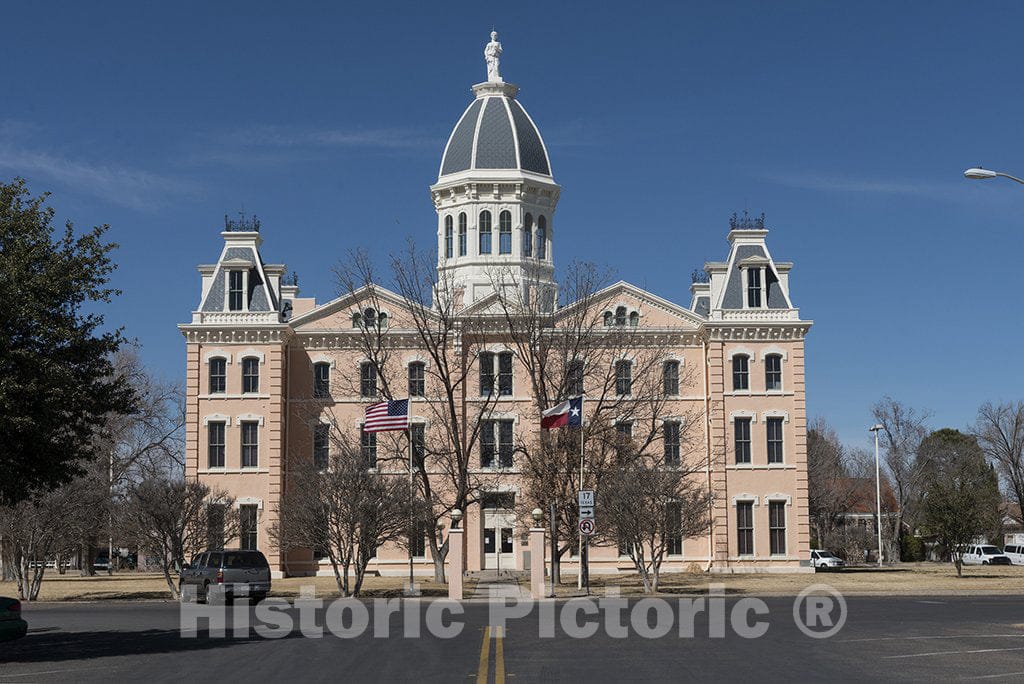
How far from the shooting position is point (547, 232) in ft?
195

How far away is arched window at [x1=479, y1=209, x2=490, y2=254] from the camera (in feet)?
191

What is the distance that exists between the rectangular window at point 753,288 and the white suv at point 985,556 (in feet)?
116

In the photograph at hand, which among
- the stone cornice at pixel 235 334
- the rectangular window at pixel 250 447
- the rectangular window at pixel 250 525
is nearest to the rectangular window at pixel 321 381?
the stone cornice at pixel 235 334

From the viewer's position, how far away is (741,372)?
5531 cm

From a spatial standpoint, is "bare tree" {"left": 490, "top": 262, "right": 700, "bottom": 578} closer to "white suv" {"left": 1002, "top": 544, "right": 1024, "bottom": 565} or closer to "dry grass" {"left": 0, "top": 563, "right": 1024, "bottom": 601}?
"dry grass" {"left": 0, "top": 563, "right": 1024, "bottom": 601}

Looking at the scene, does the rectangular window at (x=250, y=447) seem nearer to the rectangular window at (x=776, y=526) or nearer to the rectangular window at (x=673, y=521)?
the rectangular window at (x=673, y=521)

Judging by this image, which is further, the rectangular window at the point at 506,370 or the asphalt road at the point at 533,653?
the rectangular window at the point at 506,370

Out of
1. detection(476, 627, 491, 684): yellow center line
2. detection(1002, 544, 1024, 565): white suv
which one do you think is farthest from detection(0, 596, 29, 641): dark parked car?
detection(1002, 544, 1024, 565): white suv

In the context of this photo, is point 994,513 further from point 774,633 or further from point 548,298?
point 774,633

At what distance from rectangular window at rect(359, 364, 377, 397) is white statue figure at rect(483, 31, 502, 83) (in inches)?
642

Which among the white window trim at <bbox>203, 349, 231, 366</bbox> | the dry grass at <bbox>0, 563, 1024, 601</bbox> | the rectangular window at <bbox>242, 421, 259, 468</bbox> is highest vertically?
the white window trim at <bbox>203, 349, 231, 366</bbox>

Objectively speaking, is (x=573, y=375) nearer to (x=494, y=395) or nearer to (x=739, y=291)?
(x=494, y=395)

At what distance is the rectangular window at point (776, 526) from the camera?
54438 millimetres

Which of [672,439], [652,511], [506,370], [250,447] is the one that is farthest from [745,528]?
[250,447]
